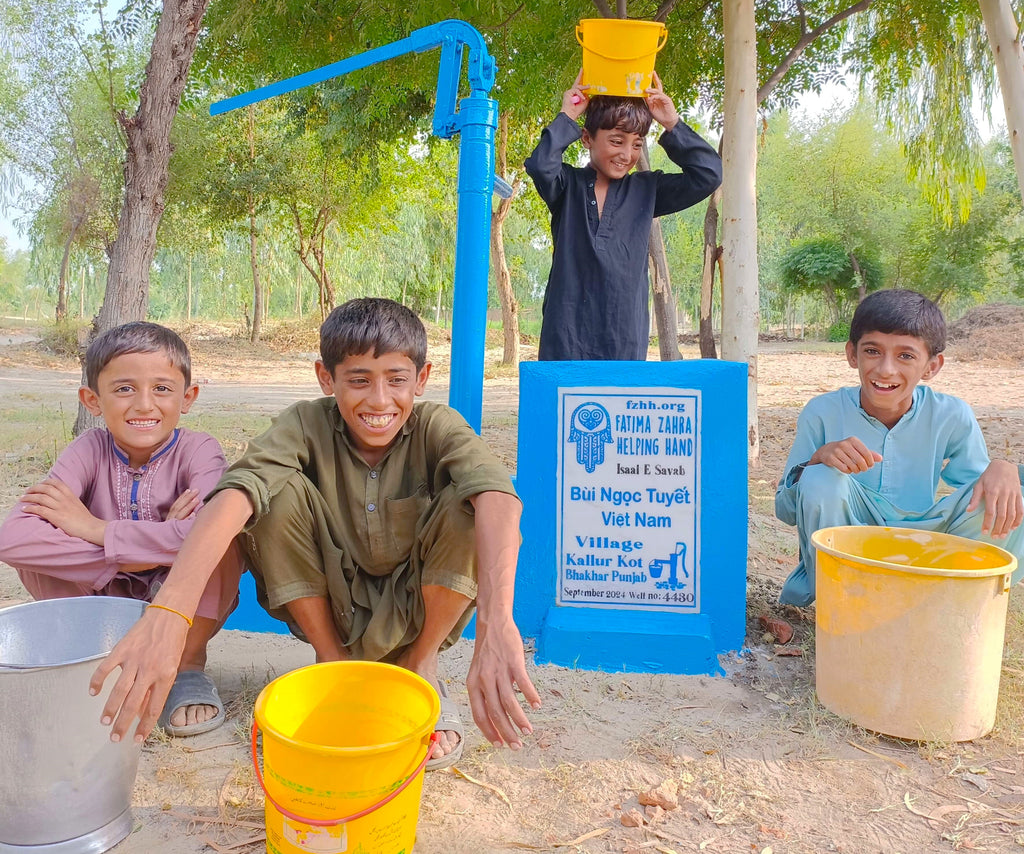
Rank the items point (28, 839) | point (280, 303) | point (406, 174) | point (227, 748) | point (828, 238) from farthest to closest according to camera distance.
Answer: point (280, 303), point (828, 238), point (406, 174), point (227, 748), point (28, 839)

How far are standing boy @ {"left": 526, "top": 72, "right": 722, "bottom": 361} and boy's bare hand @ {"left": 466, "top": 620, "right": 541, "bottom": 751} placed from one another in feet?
5.49

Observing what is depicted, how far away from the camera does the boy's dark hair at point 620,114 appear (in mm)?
2773

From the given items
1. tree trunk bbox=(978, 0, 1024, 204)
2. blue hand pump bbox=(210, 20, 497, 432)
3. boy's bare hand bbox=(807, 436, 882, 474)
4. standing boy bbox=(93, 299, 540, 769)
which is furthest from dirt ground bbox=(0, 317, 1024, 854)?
tree trunk bbox=(978, 0, 1024, 204)

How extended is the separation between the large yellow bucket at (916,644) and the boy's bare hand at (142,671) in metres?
1.57

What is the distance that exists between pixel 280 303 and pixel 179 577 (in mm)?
35567

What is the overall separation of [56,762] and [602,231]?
2.34 meters

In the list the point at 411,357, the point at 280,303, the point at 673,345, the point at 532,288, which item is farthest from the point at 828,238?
the point at 411,357

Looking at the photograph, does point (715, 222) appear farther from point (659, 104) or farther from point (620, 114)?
point (620, 114)

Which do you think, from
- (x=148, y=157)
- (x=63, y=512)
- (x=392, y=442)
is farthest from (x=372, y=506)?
(x=148, y=157)

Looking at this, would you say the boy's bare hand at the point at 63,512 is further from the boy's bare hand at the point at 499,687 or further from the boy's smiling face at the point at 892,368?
the boy's smiling face at the point at 892,368

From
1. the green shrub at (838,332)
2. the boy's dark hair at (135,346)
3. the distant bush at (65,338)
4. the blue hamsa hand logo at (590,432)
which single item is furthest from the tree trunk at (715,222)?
the green shrub at (838,332)

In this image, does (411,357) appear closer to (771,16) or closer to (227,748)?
(227,748)

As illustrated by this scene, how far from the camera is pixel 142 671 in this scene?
1310 mm

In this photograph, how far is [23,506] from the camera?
76.9 inches
